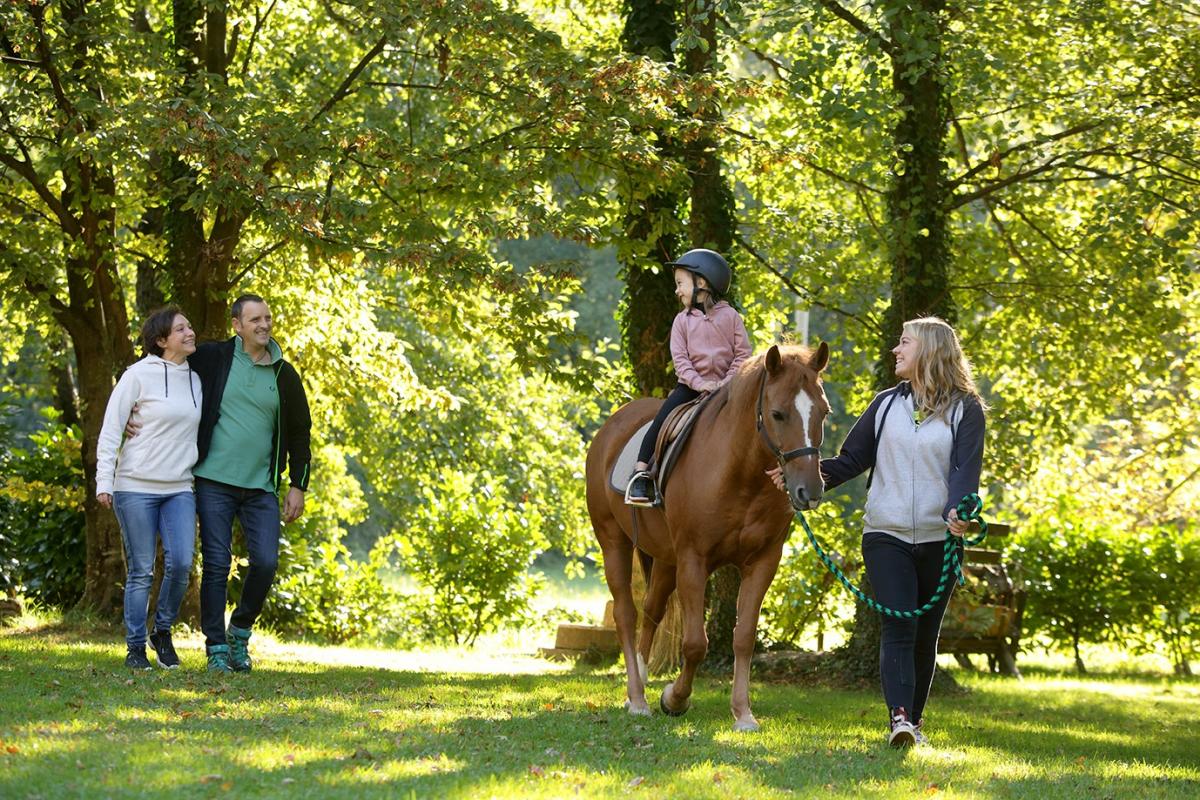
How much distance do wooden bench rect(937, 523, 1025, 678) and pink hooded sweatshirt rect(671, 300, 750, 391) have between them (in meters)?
6.85

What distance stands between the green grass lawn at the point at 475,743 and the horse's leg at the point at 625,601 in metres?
0.16

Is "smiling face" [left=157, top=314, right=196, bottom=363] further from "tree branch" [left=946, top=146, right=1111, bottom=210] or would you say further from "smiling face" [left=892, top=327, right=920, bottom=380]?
"tree branch" [left=946, top=146, right=1111, bottom=210]

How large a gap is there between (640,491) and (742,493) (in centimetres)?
81

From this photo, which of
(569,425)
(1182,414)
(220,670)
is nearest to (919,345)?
Result: (220,670)

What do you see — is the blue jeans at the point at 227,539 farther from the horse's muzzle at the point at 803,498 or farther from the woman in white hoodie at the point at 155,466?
the horse's muzzle at the point at 803,498

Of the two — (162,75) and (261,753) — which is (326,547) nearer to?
(162,75)

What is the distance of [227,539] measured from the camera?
369 inches

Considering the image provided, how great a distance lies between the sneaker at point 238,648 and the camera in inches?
377

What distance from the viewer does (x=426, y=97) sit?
17.0 metres

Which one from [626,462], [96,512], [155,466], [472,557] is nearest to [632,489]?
[626,462]

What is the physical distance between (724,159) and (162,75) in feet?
16.9

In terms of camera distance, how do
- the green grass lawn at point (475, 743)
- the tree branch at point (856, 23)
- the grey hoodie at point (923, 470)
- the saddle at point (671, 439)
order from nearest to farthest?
the green grass lawn at point (475, 743), the grey hoodie at point (923, 470), the saddle at point (671, 439), the tree branch at point (856, 23)

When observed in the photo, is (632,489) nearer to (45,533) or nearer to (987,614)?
(987,614)

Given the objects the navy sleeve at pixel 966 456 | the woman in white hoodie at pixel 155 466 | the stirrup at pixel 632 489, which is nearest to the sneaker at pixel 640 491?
the stirrup at pixel 632 489
